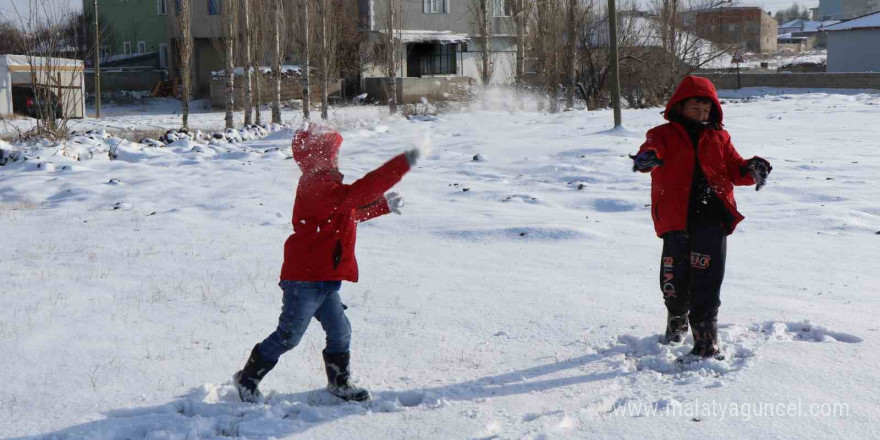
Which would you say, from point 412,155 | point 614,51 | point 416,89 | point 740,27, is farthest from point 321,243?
point 740,27

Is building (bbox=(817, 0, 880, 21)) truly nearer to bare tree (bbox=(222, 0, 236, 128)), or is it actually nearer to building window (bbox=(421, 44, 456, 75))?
building window (bbox=(421, 44, 456, 75))

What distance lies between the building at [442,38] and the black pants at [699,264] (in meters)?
37.9

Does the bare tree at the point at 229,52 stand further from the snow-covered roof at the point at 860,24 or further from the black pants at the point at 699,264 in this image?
the snow-covered roof at the point at 860,24

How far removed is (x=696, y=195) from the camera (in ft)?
15.0

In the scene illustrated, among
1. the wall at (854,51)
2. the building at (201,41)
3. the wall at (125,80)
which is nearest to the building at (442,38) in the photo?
the building at (201,41)

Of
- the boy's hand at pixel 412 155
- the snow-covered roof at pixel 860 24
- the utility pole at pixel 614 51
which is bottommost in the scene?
the boy's hand at pixel 412 155

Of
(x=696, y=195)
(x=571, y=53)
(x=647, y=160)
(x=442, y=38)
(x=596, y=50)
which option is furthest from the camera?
(x=442, y=38)

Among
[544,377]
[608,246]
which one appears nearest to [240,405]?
[544,377]

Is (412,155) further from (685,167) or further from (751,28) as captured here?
(751,28)

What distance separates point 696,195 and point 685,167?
165mm

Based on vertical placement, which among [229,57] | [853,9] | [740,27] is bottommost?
[229,57]

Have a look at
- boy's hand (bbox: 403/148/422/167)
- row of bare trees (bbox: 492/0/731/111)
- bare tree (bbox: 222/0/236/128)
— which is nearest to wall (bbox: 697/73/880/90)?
row of bare trees (bbox: 492/0/731/111)

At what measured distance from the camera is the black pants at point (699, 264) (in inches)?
178

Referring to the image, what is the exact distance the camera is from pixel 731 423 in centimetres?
363
